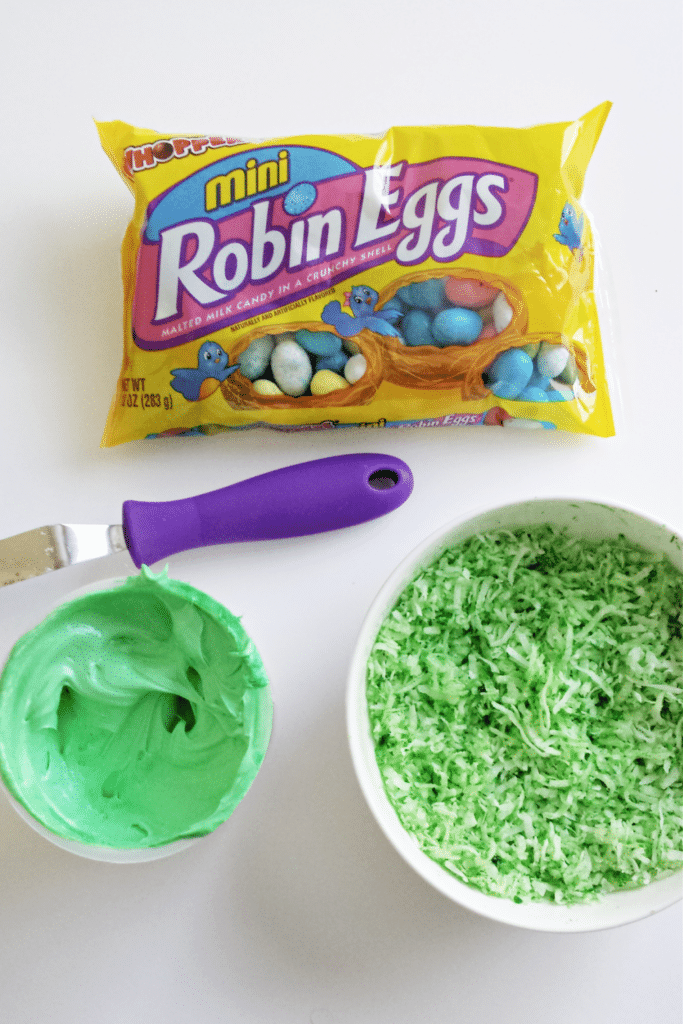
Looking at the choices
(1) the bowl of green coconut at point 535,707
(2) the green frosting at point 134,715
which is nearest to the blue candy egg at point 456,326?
(1) the bowl of green coconut at point 535,707

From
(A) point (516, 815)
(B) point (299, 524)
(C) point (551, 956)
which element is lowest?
(C) point (551, 956)

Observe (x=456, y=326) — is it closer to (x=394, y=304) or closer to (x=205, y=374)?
(x=394, y=304)

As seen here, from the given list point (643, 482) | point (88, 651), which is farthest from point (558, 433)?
point (88, 651)

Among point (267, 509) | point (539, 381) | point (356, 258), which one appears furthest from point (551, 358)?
point (267, 509)

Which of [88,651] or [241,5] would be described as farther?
[241,5]

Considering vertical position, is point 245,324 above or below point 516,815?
above

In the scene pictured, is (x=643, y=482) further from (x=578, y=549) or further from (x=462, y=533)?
(x=462, y=533)
